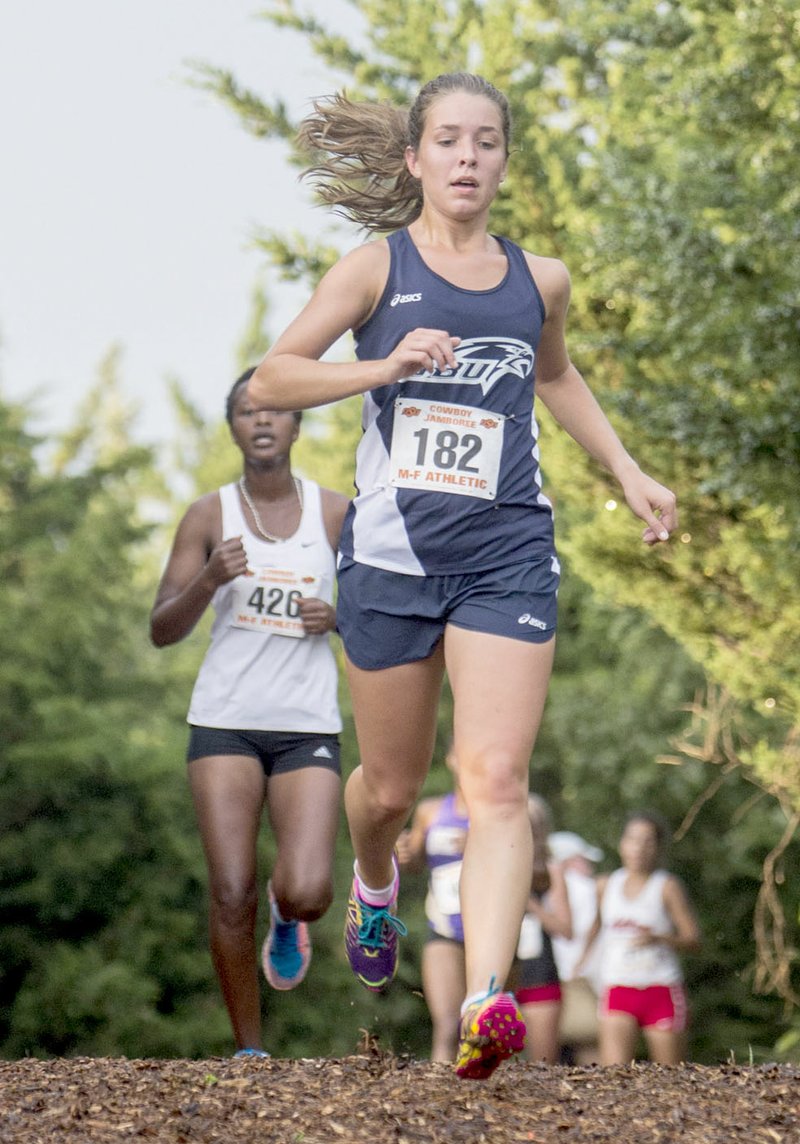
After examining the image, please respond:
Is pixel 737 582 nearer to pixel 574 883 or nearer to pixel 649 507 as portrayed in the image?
pixel 574 883

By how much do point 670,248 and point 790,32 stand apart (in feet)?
4.08

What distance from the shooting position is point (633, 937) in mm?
9375

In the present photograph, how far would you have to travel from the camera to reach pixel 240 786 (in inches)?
228

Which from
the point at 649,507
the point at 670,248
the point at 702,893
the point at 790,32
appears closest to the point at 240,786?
the point at 649,507

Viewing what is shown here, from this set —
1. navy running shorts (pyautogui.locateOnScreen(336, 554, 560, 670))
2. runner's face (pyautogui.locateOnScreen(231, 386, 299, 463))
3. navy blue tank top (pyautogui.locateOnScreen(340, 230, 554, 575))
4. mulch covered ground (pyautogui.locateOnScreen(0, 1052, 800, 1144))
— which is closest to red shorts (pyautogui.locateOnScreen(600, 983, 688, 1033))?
runner's face (pyautogui.locateOnScreen(231, 386, 299, 463))

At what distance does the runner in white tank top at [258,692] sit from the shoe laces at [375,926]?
0.49 m

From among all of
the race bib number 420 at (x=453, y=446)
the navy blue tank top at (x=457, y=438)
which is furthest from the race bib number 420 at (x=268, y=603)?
the race bib number 420 at (x=453, y=446)

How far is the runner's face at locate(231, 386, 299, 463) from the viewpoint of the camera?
6.20 metres

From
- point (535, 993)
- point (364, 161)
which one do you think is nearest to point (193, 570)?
point (364, 161)

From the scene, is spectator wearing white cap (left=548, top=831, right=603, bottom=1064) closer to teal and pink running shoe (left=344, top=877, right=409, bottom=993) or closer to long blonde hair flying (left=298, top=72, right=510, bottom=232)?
teal and pink running shoe (left=344, top=877, right=409, bottom=993)

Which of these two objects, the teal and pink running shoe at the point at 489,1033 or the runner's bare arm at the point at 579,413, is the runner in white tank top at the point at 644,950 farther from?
the teal and pink running shoe at the point at 489,1033

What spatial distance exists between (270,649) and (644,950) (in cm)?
420

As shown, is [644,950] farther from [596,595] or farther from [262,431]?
[262,431]

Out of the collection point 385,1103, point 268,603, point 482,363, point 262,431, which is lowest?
point 385,1103
